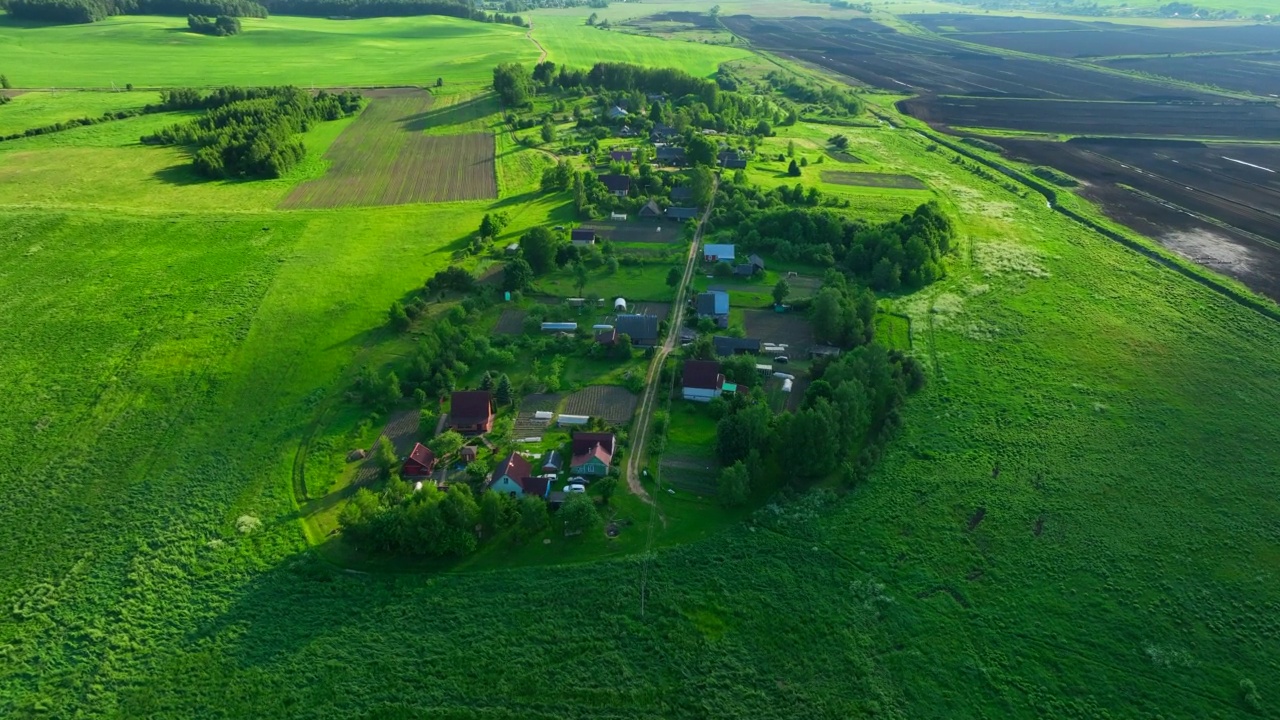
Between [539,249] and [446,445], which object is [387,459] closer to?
[446,445]

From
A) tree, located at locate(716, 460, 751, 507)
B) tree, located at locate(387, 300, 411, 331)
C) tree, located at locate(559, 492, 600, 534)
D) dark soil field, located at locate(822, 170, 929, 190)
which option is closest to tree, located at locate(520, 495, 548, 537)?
tree, located at locate(559, 492, 600, 534)

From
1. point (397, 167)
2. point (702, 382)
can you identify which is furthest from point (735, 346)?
point (397, 167)

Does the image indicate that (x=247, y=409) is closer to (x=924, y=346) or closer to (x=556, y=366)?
(x=556, y=366)

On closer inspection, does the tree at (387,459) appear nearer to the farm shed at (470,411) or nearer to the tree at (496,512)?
the farm shed at (470,411)

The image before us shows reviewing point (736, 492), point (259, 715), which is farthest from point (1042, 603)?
point (259, 715)

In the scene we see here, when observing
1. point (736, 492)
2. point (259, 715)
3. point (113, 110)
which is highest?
point (113, 110)

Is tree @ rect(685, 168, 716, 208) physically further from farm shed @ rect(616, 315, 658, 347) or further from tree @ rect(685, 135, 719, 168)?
farm shed @ rect(616, 315, 658, 347)
